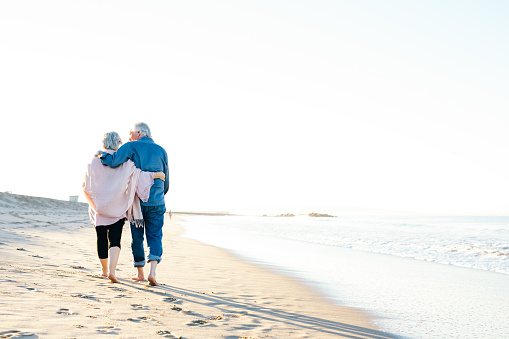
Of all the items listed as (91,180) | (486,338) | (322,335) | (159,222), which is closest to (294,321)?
(322,335)

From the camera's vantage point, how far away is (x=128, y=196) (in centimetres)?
468

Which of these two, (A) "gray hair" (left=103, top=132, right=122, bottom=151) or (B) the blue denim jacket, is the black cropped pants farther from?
(A) "gray hair" (left=103, top=132, right=122, bottom=151)

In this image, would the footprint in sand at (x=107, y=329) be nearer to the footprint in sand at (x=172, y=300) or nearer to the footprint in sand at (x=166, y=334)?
the footprint in sand at (x=166, y=334)

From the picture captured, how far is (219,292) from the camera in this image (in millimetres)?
4707

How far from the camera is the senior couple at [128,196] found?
15.3 ft

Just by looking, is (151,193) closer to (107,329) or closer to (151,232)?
(151,232)

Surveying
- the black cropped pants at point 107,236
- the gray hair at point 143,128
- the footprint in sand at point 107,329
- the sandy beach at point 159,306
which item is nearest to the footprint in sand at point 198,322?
the sandy beach at point 159,306

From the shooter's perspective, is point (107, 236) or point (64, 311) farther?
point (107, 236)

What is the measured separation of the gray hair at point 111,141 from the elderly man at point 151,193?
0.72ft

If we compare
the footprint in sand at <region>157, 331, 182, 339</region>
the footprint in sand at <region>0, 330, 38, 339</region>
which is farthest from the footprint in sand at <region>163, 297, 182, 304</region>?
the footprint in sand at <region>0, 330, 38, 339</region>

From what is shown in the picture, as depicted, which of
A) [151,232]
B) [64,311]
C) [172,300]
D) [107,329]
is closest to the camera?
[107,329]

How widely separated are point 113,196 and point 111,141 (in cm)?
71

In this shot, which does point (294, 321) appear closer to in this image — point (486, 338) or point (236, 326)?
point (236, 326)

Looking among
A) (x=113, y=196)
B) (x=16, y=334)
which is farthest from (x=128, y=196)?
(x=16, y=334)
